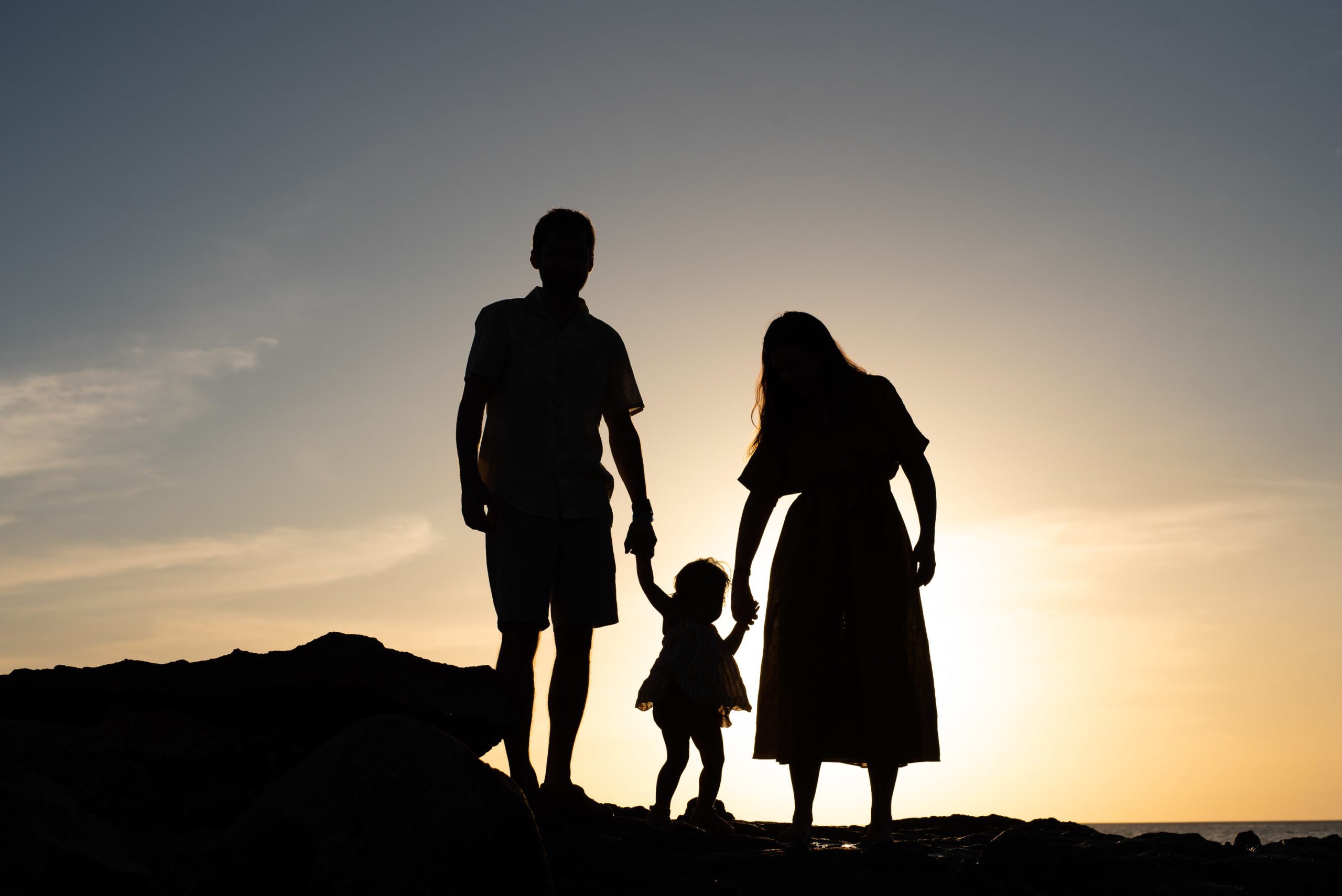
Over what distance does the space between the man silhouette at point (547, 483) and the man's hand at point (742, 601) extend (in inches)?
23.2

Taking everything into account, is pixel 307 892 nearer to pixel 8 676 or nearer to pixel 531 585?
pixel 531 585

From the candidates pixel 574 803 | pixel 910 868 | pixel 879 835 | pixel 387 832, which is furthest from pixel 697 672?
pixel 387 832

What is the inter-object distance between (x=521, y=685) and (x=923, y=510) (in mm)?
1995

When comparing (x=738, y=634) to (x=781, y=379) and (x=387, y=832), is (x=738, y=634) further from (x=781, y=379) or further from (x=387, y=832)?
(x=387, y=832)

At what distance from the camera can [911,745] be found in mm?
4574

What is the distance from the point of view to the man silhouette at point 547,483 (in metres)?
4.97

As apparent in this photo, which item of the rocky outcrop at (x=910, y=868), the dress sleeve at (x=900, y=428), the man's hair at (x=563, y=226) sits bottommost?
the rocky outcrop at (x=910, y=868)

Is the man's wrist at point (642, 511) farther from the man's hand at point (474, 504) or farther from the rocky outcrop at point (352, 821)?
the rocky outcrop at point (352, 821)

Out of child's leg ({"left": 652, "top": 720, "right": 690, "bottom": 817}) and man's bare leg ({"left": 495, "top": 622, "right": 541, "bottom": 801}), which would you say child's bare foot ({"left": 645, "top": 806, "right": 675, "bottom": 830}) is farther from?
man's bare leg ({"left": 495, "top": 622, "right": 541, "bottom": 801})

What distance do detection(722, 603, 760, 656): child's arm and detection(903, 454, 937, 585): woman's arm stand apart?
77cm

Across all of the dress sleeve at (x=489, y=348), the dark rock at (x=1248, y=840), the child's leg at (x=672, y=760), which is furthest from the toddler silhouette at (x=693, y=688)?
the dark rock at (x=1248, y=840)

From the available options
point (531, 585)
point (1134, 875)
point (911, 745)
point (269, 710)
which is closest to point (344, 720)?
point (269, 710)

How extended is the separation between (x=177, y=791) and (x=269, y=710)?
1.52 feet

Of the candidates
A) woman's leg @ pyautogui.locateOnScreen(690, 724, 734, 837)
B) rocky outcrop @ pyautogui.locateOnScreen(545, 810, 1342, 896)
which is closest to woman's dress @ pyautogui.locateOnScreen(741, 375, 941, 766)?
rocky outcrop @ pyautogui.locateOnScreen(545, 810, 1342, 896)
